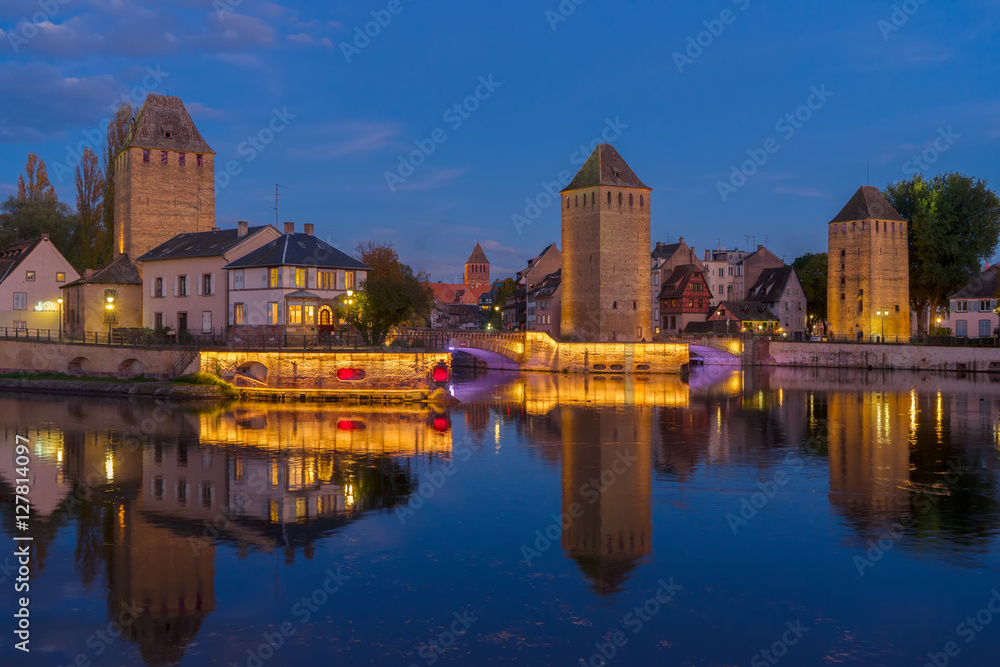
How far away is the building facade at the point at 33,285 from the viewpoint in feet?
156

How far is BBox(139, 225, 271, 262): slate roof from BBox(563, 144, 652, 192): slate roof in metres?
23.4

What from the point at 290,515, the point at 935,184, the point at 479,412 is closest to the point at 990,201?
the point at 935,184

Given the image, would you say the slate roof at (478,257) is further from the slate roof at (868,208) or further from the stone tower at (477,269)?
the slate roof at (868,208)

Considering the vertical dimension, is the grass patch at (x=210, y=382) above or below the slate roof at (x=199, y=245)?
below

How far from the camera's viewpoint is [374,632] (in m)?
9.44

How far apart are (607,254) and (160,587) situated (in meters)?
47.3

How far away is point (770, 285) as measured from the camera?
250ft

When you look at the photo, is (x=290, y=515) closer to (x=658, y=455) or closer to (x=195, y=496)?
(x=195, y=496)

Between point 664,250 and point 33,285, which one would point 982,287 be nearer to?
point 664,250

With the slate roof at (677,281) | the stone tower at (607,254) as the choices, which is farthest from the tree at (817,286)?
the stone tower at (607,254)

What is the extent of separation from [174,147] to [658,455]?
42318 mm

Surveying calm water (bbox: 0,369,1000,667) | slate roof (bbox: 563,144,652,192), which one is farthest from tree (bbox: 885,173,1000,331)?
calm water (bbox: 0,369,1000,667)

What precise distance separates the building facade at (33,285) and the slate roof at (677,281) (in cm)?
4767

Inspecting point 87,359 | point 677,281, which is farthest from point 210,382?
point 677,281
